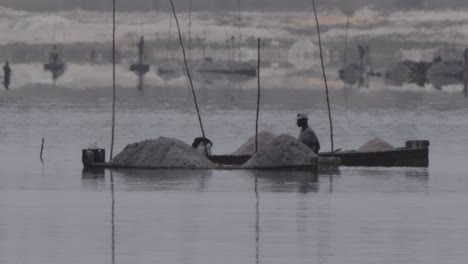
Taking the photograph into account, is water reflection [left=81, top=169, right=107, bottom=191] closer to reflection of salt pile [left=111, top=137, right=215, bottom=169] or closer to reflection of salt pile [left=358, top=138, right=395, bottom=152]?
reflection of salt pile [left=111, top=137, right=215, bottom=169]

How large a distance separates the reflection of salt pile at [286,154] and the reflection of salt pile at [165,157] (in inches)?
67.2

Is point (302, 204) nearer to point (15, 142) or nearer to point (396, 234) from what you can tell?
point (396, 234)

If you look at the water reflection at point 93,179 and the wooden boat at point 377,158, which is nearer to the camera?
the water reflection at point 93,179

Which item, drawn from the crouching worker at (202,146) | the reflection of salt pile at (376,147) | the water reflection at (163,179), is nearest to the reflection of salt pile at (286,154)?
the water reflection at (163,179)

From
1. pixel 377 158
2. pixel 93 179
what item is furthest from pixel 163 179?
pixel 377 158

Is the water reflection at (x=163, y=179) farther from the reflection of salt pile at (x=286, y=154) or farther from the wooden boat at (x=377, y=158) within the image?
the wooden boat at (x=377, y=158)

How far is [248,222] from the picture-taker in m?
33.1

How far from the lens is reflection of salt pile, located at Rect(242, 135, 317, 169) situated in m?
46.7

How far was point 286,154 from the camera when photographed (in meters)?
46.7

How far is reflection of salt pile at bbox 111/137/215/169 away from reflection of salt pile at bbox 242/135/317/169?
1.71m

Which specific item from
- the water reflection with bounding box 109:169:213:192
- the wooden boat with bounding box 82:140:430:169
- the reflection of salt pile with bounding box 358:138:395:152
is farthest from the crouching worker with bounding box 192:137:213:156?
the reflection of salt pile with bounding box 358:138:395:152

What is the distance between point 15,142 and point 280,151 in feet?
81.9

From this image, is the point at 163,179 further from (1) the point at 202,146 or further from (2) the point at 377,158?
(2) the point at 377,158

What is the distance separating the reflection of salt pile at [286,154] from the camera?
1837 inches
